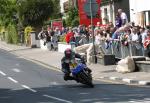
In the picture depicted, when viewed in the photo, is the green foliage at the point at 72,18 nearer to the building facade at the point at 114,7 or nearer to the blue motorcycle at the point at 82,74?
the building facade at the point at 114,7

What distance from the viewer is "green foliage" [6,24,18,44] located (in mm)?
62125

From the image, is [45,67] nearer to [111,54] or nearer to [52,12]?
[111,54]

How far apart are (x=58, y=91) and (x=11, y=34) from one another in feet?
148

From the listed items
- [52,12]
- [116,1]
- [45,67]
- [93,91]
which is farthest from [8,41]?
[93,91]

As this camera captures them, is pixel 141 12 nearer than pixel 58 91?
No

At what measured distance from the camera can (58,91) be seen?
20047 millimetres

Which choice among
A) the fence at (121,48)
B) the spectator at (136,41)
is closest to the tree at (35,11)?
the fence at (121,48)

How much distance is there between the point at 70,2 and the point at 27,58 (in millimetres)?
27138

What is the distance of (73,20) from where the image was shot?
194 feet

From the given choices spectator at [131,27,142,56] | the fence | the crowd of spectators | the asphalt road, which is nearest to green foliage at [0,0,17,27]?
the crowd of spectators

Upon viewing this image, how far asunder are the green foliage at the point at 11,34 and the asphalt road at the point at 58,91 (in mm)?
34903

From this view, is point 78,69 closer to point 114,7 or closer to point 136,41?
point 136,41

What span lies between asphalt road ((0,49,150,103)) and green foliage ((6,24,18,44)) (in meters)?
34.9

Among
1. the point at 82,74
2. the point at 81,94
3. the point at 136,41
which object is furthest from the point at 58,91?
the point at 136,41
